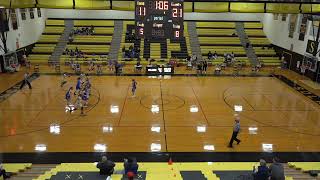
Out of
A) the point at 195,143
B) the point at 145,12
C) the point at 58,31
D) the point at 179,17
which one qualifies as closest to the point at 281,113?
the point at 195,143

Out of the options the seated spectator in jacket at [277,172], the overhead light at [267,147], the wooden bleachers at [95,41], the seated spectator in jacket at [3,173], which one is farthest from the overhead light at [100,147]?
the wooden bleachers at [95,41]

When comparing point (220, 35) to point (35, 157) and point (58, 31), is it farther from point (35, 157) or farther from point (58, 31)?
point (35, 157)

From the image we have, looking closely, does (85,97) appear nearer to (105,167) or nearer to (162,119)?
(162,119)

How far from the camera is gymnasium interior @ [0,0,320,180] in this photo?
1391 cm

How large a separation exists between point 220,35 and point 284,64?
9.77 m

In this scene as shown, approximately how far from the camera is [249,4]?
23.1m

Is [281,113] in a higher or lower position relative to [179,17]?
lower

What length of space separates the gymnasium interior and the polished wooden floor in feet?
0.33

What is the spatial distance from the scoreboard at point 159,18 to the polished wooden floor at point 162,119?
16.1 feet

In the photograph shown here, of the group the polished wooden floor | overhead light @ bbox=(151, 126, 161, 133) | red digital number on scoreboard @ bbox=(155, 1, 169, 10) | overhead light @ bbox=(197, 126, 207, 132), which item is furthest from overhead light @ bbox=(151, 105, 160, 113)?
red digital number on scoreboard @ bbox=(155, 1, 169, 10)

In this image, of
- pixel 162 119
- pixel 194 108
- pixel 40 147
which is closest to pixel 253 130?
pixel 194 108

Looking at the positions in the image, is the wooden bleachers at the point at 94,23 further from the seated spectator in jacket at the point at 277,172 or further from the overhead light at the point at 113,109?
the seated spectator in jacket at the point at 277,172

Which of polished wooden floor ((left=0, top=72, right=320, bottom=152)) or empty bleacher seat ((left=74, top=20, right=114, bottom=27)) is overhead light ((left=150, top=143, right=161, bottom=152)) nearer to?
polished wooden floor ((left=0, top=72, right=320, bottom=152))

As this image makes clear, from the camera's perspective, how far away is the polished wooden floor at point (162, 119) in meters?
15.5
